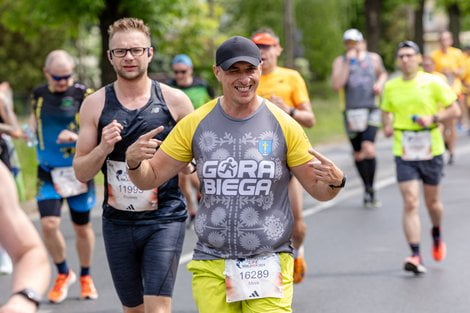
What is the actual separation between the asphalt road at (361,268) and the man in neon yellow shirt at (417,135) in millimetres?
384

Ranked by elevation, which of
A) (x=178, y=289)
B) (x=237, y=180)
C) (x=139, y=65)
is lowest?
(x=178, y=289)

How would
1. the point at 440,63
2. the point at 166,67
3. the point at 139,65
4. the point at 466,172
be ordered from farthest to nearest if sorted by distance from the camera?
1. the point at 166,67
2. the point at 440,63
3. the point at 466,172
4. the point at 139,65

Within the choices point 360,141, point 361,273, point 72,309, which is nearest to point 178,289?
point 72,309

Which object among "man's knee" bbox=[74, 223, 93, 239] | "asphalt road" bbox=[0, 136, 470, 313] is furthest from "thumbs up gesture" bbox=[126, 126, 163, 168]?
"man's knee" bbox=[74, 223, 93, 239]

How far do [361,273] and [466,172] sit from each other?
319 inches

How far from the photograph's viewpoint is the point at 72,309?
8391 millimetres

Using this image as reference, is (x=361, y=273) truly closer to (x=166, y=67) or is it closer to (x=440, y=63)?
(x=440, y=63)

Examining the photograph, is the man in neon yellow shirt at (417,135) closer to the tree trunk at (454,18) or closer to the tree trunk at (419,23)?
the tree trunk at (419,23)

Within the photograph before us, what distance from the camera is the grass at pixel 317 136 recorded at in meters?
17.1

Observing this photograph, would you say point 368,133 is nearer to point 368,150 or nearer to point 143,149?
point 368,150

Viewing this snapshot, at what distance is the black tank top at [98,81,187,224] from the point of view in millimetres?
6156

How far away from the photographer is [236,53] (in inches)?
200

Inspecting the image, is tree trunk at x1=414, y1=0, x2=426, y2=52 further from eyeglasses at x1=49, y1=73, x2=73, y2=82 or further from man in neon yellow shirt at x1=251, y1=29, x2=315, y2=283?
eyeglasses at x1=49, y1=73, x2=73, y2=82

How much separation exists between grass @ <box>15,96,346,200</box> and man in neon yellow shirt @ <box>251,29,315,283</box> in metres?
7.09
